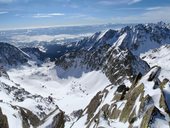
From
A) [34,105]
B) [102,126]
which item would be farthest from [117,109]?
[34,105]

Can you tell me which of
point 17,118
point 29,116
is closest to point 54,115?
point 17,118

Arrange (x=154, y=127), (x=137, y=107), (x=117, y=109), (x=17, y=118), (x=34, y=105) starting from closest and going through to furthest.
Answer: (x=154, y=127)
(x=137, y=107)
(x=117, y=109)
(x=17, y=118)
(x=34, y=105)

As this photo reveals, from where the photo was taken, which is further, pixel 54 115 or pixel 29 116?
pixel 29 116

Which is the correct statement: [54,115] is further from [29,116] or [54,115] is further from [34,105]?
[34,105]

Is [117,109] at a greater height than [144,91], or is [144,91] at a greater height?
[144,91]

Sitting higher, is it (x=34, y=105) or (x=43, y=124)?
(x=43, y=124)

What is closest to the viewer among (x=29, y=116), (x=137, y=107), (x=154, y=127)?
(x=154, y=127)

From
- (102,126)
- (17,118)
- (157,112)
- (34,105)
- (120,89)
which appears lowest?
(34,105)

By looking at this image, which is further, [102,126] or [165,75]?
[165,75]

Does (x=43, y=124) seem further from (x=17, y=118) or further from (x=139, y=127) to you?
(x=17, y=118)
